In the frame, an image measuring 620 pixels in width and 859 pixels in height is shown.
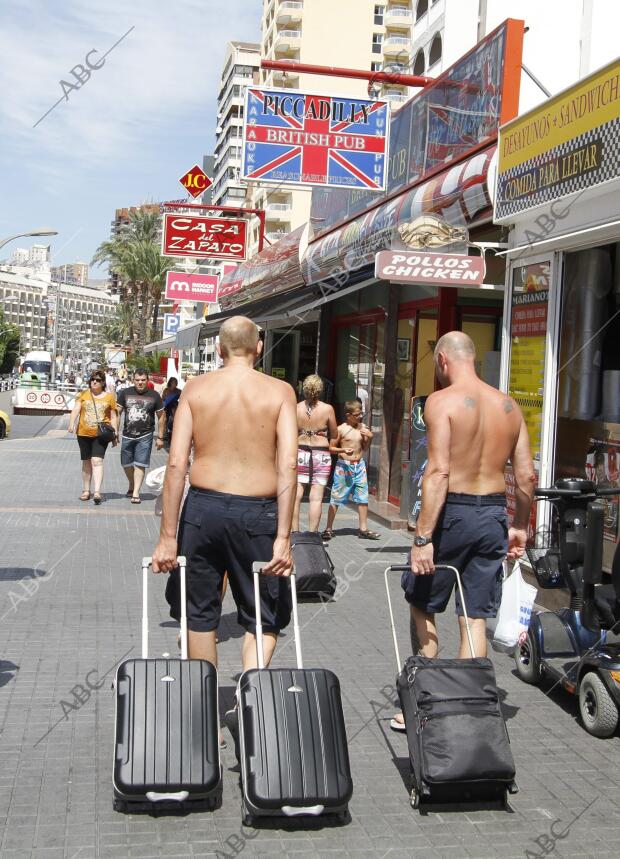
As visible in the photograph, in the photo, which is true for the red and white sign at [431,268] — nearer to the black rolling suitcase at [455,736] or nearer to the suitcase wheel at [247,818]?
the black rolling suitcase at [455,736]

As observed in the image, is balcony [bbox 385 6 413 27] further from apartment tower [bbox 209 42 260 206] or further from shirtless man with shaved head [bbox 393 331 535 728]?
shirtless man with shaved head [bbox 393 331 535 728]

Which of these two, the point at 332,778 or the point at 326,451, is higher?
the point at 326,451

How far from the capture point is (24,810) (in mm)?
3754

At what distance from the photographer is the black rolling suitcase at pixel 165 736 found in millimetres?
3627

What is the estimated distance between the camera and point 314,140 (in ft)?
41.0

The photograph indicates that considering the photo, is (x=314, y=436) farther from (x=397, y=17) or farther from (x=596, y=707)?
(x=397, y=17)

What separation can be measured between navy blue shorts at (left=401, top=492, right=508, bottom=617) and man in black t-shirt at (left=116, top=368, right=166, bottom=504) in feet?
27.9

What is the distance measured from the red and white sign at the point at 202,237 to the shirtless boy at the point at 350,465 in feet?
34.6

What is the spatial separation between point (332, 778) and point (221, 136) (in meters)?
104

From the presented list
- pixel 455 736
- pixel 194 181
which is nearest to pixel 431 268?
pixel 455 736

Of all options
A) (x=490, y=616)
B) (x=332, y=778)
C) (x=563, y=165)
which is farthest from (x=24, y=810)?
(x=563, y=165)

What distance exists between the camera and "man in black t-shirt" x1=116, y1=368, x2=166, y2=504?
42.4 feet

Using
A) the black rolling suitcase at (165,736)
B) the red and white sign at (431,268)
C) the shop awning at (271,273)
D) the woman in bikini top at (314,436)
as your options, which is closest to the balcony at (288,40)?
the shop awning at (271,273)

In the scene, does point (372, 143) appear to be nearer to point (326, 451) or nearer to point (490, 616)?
point (326, 451)
